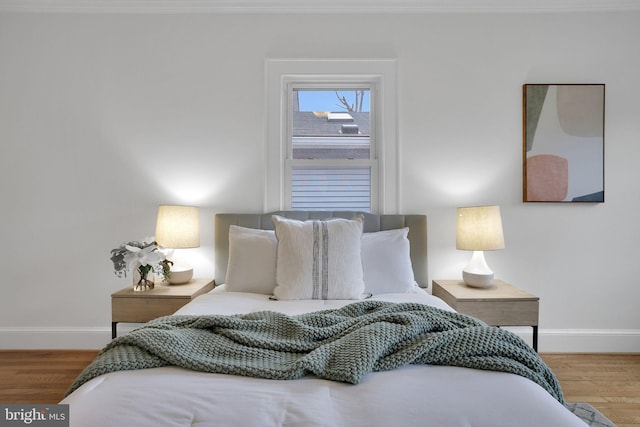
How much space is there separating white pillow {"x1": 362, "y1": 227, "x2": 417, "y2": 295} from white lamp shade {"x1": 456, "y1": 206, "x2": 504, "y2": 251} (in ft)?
1.53

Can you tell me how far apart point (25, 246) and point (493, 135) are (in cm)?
368

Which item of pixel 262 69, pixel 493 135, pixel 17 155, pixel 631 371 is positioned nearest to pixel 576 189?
pixel 493 135

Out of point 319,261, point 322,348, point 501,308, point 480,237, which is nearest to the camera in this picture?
point 322,348

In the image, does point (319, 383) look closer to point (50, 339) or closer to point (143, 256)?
point (143, 256)

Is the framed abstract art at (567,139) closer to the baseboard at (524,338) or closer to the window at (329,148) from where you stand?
the baseboard at (524,338)

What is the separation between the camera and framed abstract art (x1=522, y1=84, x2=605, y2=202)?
2.84 m

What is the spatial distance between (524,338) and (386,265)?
54.5 inches

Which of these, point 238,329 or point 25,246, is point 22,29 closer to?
point 25,246

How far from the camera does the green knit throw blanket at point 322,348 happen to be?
1.13 metres

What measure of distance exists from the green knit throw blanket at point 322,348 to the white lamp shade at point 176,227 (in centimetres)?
129

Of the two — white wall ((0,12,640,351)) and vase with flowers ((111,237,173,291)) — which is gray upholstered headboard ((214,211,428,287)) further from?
vase with flowers ((111,237,173,291))

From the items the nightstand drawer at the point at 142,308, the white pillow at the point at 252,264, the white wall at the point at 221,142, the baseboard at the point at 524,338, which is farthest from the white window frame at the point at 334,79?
the baseboard at the point at 524,338

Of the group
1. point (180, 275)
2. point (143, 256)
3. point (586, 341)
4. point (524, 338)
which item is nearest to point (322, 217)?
point (180, 275)

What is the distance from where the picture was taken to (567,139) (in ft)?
9.34
